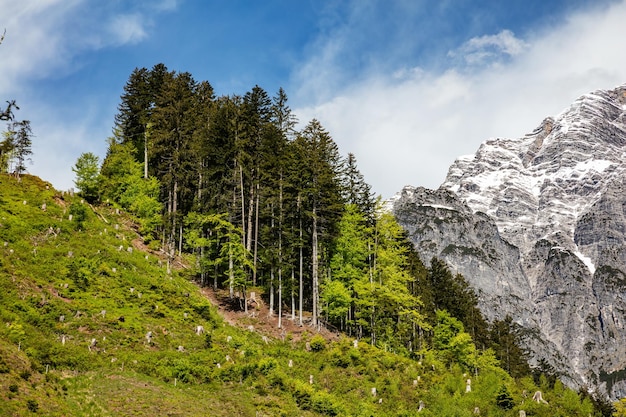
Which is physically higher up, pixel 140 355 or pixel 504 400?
pixel 140 355

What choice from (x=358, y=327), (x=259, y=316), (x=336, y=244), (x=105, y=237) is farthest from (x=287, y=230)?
(x=105, y=237)

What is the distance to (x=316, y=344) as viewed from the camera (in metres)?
35.4

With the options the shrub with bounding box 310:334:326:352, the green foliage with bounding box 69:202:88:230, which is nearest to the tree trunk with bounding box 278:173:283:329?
the shrub with bounding box 310:334:326:352

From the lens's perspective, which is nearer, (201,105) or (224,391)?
(224,391)

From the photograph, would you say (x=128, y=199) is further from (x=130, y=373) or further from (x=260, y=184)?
(x=130, y=373)

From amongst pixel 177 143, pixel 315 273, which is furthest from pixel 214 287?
pixel 177 143

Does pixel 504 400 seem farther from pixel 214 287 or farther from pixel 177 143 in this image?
pixel 177 143

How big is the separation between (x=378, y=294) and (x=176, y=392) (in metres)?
23.3

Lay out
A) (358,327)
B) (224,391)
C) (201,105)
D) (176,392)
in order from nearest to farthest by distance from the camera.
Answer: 1. (176,392)
2. (224,391)
3. (358,327)
4. (201,105)

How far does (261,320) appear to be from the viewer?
38969 millimetres

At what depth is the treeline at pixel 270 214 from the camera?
42.5m

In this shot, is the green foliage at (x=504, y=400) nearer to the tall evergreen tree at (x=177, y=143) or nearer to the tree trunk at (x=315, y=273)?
the tree trunk at (x=315, y=273)

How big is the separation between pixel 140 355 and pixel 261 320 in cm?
1416

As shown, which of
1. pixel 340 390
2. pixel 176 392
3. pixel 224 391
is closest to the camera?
pixel 176 392
